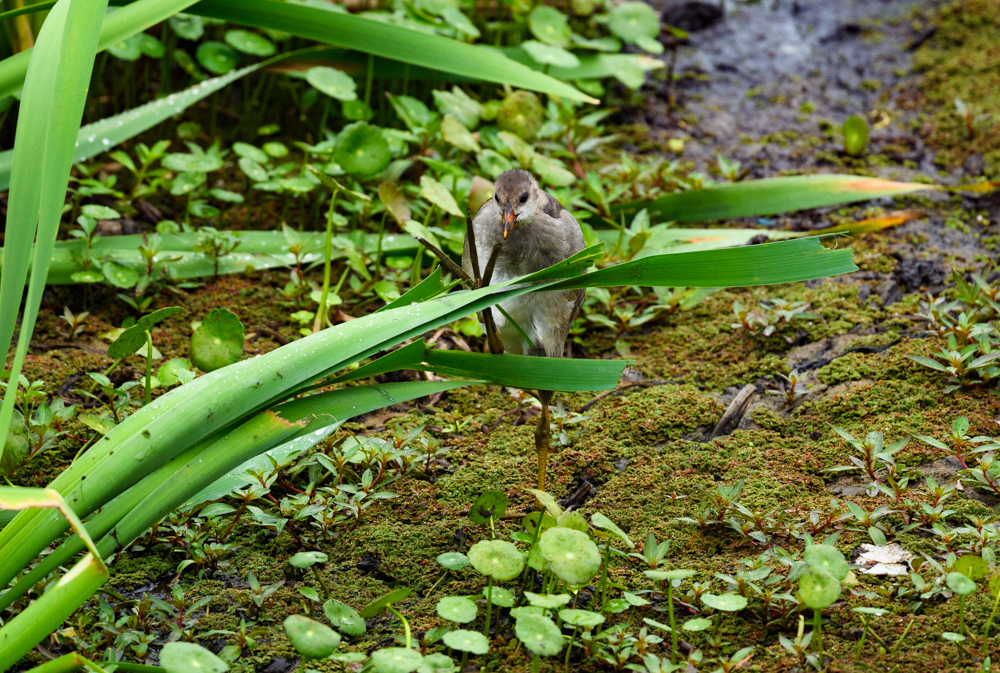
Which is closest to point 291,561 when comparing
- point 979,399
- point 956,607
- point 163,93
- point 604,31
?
point 956,607

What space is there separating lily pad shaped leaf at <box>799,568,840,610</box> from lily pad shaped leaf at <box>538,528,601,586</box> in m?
0.43

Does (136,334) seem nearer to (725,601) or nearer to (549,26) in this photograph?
(725,601)

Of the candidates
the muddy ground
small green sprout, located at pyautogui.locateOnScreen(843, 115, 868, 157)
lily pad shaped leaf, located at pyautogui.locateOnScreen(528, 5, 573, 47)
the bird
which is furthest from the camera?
lily pad shaped leaf, located at pyautogui.locateOnScreen(528, 5, 573, 47)

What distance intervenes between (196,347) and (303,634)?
1.24 meters

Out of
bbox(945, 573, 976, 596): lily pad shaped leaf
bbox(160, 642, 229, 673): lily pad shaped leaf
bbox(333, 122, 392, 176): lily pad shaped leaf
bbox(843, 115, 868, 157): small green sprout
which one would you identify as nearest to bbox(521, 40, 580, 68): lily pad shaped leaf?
bbox(333, 122, 392, 176): lily pad shaped leaf

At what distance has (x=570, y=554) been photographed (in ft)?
6.67

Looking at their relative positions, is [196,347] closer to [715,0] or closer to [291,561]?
[291,561]

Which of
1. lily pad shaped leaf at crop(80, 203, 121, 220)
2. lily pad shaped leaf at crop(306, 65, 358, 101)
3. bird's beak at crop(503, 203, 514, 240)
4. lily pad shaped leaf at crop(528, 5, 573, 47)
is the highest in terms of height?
lily pad shaped leaf at crop(528, 5, 573, 47)

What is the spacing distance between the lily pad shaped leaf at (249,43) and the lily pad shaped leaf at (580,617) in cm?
341

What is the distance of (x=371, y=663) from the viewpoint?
196 cm

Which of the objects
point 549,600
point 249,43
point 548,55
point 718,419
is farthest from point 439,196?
point 549,600

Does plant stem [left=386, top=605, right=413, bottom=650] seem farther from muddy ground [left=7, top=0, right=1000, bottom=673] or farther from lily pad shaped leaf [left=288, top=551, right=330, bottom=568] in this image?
lily pad shaped leaf [left=288, top=551, right=330, bottom=568]

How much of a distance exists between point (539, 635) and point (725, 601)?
431 millimetres

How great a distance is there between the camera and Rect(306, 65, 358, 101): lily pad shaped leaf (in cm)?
426
